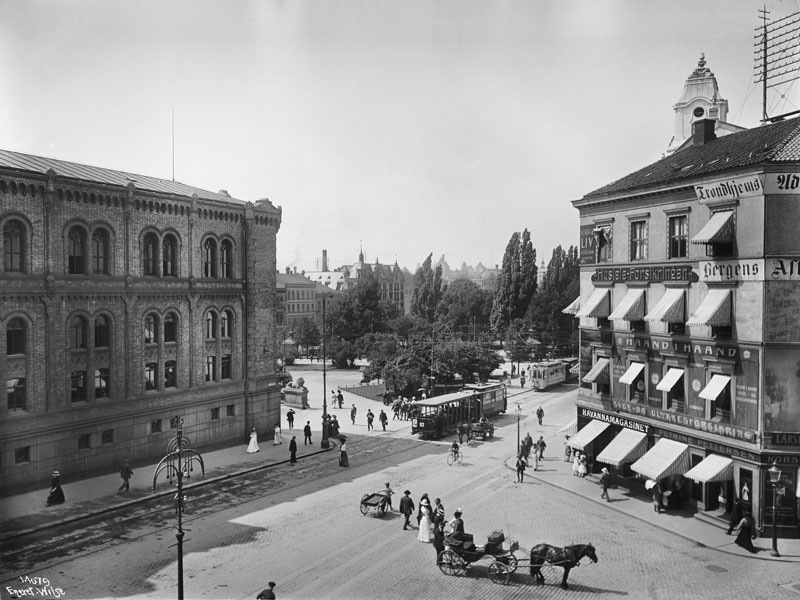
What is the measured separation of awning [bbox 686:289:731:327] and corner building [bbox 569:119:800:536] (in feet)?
0.17

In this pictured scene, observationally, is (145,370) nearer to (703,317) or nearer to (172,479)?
(172,479)

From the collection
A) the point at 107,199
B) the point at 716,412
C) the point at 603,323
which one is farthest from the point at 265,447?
the point at 716,412

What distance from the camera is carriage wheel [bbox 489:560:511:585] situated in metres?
20.9

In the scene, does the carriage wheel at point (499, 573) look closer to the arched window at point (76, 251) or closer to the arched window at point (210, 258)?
the arched window at point (76, 251)

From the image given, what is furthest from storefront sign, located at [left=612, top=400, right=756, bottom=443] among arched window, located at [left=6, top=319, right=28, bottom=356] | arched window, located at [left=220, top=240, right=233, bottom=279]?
arched window, located at [left=6, top=319, right=28, bottom=356]

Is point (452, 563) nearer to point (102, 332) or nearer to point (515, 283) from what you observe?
point (102, 332)

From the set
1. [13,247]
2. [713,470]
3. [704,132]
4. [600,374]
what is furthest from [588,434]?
[13,247]

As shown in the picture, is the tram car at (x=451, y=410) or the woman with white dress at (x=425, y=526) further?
the tram car at (x=451, y=410)

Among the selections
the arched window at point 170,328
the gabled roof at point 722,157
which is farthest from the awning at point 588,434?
the arched window at point 170,328

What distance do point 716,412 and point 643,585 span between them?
9.08 meters

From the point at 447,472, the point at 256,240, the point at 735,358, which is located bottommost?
the point at 447,472

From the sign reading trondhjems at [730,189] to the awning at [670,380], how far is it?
7356mm

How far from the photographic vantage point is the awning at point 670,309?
28.7 metres

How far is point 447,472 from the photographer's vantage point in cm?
3553
